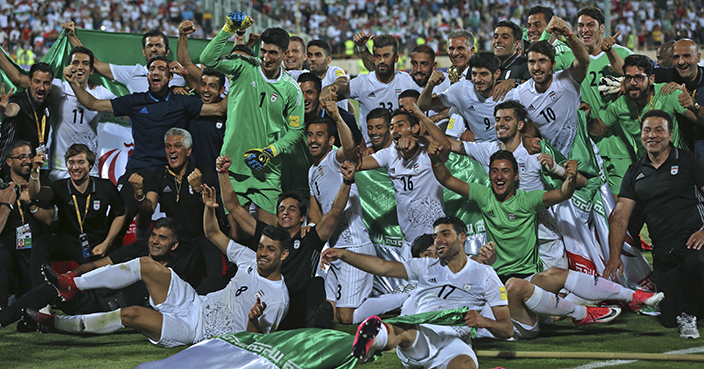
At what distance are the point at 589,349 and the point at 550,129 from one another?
8.28ft

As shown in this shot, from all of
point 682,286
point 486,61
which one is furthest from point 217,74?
point 682,286

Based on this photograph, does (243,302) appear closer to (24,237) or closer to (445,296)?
(445,296)

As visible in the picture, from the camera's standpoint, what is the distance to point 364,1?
3416 cm

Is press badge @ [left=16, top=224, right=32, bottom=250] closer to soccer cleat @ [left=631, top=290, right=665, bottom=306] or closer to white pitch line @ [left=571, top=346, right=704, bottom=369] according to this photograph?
white pitch line @ [left=571, top=346, right=704, bottom=369]

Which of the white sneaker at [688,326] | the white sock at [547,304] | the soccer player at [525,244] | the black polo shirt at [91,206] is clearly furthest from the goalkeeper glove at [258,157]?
the white sneaker at [688,326]

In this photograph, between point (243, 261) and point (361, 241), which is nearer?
point (243, 261)

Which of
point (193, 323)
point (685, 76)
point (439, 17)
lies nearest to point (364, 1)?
point (439, 17)

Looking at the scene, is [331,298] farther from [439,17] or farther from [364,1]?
[364,1]

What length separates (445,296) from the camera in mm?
5785

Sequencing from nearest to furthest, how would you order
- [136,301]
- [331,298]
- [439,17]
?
1. [136,301]
2. [331,298]
3. [439,17]

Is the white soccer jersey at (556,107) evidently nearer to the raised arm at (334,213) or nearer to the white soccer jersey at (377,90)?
the white soccer jersey at (377,90)

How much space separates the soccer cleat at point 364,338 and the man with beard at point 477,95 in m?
3.74

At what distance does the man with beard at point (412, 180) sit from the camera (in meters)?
7.45

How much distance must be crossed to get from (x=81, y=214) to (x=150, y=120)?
118 cm
